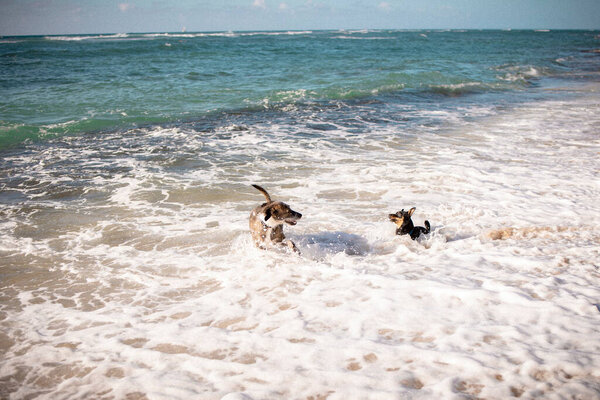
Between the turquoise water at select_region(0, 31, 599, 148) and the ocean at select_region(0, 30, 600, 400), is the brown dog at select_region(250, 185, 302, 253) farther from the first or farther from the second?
the turquoise water at select_region(0, 31, 599, 148)

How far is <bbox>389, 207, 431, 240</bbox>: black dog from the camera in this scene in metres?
4.54

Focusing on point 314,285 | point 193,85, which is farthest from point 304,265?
point 193,85

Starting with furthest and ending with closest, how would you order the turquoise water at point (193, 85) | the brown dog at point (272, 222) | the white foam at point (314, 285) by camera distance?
the turquoise water at point (193, 85) → the brown dog at point (272, 222) → the white foam at point (314, 285)

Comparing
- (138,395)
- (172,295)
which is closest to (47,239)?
(172,295)

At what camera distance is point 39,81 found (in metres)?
19.3

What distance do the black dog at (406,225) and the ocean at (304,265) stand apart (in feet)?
0.45

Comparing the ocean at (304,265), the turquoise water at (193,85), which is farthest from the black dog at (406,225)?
the turquoise water at (193,85)

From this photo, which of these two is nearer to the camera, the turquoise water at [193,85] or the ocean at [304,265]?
the ocean at [304,265]

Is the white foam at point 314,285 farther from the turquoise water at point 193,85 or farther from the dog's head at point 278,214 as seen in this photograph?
the turquoise water at point 193,85

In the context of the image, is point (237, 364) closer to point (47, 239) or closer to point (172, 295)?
point (172, 295)

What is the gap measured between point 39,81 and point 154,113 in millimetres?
10604

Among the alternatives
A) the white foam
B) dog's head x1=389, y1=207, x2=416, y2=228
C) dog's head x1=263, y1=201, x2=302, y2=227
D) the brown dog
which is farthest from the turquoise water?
dog's head x1=389, y1=207, x2=416, y2=228

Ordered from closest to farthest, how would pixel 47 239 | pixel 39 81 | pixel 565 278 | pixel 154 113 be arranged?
1. pixel 565 278
2. pixel 47 239
3. pixel 154 113
4. pixel 39 81

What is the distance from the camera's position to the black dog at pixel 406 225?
454 cm
